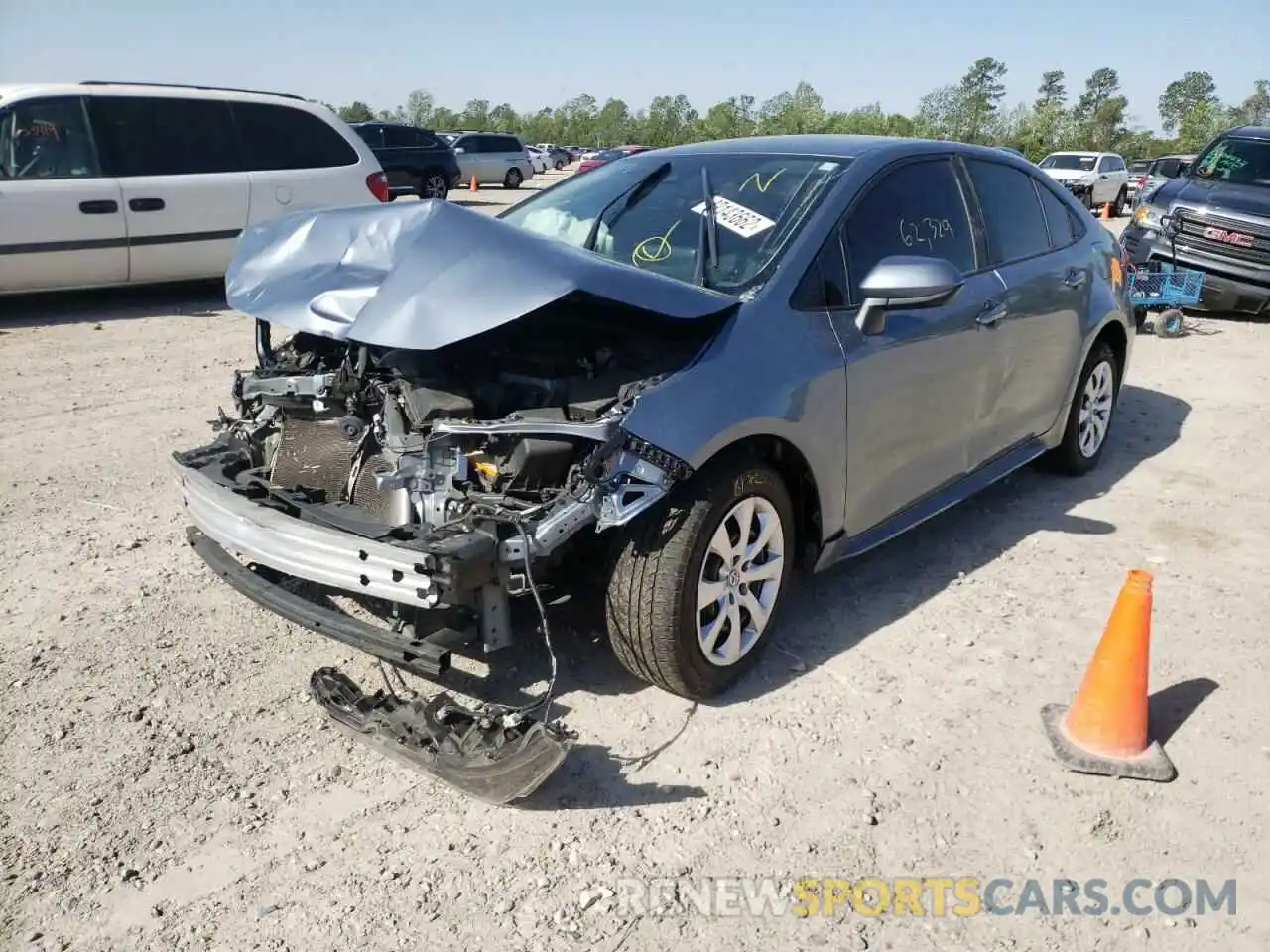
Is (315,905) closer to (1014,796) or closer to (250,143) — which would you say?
(1014,796)

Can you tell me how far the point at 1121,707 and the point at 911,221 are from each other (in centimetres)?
193

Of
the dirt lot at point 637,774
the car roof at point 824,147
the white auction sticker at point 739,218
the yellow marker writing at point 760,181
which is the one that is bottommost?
the dirt lot at point 637,774

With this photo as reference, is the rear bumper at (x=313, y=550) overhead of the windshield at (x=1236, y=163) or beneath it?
beneath

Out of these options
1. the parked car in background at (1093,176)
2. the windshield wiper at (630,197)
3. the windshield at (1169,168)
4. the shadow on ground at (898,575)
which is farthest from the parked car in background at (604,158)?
the parked car in background at (1093,176)

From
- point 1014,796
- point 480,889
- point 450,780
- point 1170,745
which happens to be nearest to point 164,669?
point 450,780

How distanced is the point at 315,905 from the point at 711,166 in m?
2.94

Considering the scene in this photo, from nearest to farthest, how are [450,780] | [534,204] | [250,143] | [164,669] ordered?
[450,780]
[164,669]
[534,204]
[250,143]

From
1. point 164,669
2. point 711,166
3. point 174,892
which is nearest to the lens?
point 174,892

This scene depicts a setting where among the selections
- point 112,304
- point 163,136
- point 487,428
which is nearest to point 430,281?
point 487,428

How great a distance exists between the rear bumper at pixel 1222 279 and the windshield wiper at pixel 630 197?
8187mm

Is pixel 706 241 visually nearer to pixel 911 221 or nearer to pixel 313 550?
pixel 911 221

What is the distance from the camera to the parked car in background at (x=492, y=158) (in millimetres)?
28969

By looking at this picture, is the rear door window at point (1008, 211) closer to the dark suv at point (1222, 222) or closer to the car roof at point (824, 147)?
the car roof at point (824, 147)

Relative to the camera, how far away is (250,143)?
9.59 m
